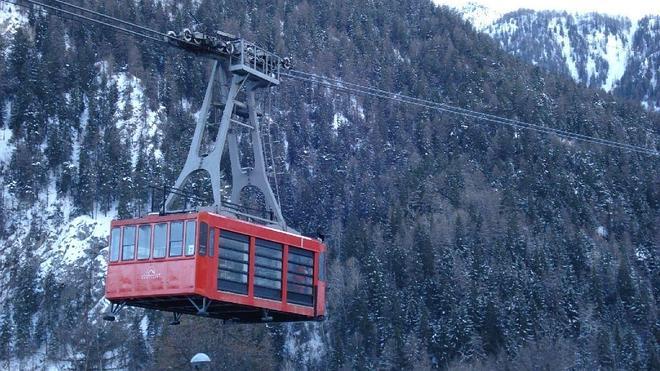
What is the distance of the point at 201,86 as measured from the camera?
143250mm

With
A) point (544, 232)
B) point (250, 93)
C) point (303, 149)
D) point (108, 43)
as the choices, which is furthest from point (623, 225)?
point (250, 93)

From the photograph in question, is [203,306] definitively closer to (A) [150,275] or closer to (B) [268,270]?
(A) [150,275]

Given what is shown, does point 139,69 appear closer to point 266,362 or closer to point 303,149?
point 303,149

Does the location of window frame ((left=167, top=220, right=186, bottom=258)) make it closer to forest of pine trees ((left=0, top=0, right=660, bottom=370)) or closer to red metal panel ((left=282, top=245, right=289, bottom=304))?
red metal panel ((left=282, top=245, right=289, bottom=304))

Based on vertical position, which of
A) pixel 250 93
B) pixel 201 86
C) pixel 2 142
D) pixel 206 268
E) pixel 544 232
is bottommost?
pixel 206 268

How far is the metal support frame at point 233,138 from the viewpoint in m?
28.7

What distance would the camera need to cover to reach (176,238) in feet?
86.2

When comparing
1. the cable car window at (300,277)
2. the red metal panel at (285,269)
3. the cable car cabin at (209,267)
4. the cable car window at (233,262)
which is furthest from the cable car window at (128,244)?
the cable car window at (300,277)

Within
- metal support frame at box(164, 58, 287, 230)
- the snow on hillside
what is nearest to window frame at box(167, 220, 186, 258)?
metal support frame at box(164, 58, 287, 230)

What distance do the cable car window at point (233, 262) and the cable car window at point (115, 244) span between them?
2.54 meters

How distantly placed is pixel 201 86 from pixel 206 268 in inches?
4669

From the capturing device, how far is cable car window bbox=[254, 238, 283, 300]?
2720 centimetres

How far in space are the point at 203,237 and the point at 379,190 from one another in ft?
346

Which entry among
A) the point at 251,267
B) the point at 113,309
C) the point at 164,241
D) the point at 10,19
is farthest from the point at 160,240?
the point at 10,19
